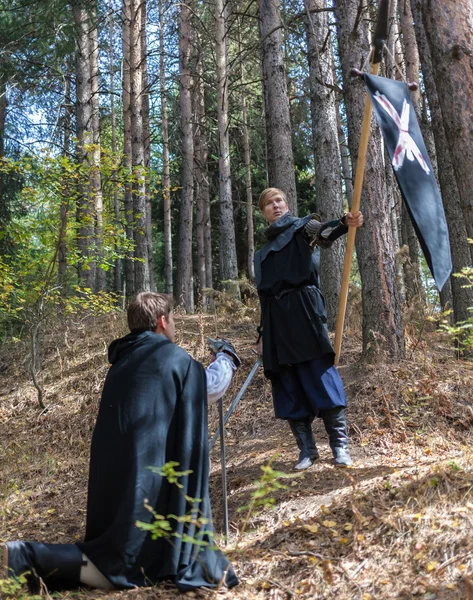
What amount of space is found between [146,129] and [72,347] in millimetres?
13046

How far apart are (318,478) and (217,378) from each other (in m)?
1.27

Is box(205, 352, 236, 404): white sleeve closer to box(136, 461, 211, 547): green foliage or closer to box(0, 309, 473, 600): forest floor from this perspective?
box(136, 461, 211, 547): green foliage

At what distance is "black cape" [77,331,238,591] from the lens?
3436 mm

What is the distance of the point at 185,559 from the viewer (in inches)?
134

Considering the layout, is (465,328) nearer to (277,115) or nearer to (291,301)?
(291,301)

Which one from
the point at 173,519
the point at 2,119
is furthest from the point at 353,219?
the point at 2,119

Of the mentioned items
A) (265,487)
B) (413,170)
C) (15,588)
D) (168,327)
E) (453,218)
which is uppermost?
(453,218)

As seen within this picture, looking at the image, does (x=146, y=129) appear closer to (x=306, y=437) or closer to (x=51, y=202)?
(x=51, y=202)

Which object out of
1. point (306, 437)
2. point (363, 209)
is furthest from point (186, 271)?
point (306, 437)

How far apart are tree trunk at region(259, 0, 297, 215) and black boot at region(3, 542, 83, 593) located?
6786 mm

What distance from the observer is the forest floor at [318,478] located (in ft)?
10.9

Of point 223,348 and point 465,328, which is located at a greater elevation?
point 465,328

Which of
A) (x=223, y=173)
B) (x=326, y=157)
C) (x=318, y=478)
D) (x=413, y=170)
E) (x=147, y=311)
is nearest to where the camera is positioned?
(x=147, y=311)

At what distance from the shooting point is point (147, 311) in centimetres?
385
